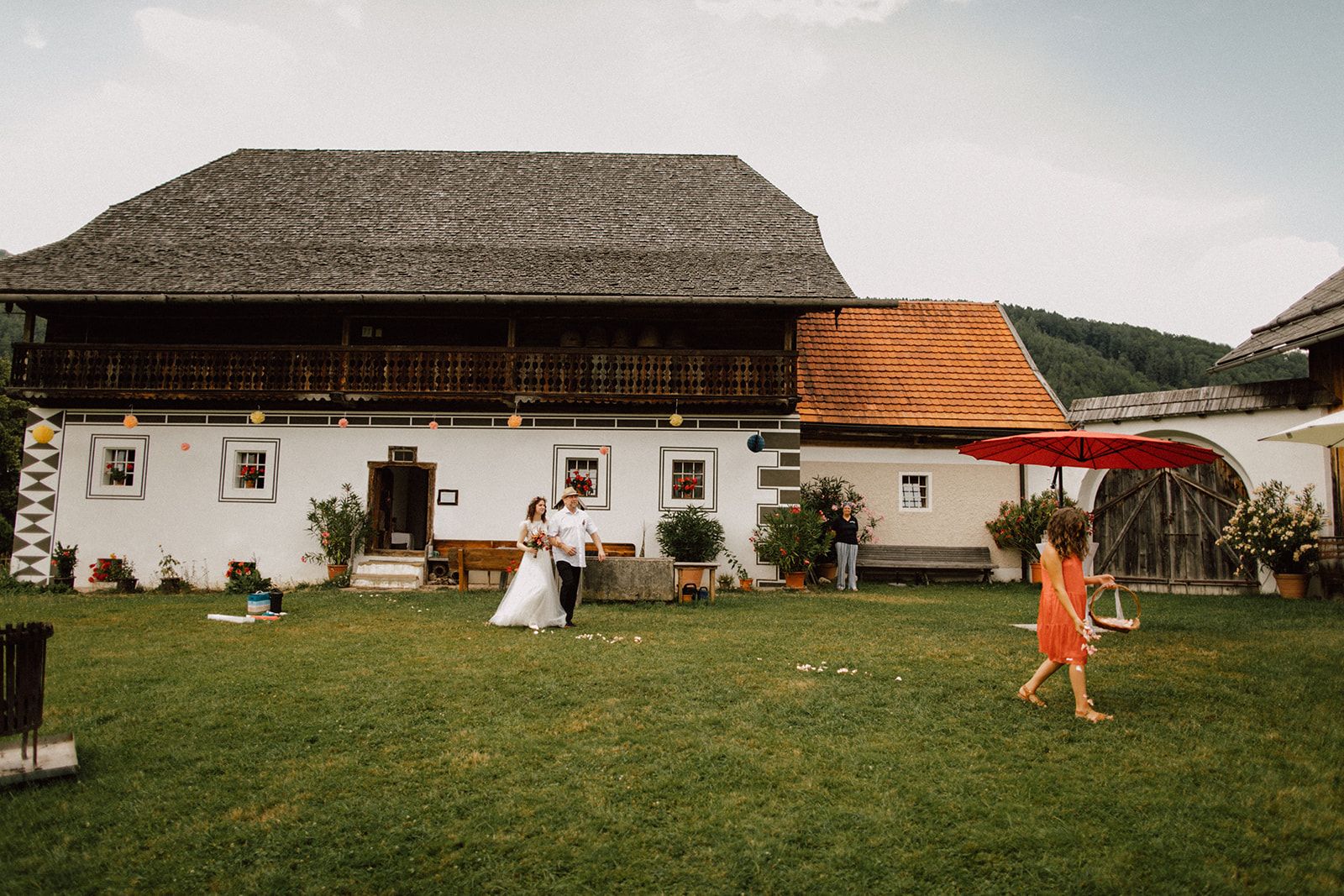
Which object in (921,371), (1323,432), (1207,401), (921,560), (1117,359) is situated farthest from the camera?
(1117,359)

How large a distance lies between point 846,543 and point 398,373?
9.19 metres

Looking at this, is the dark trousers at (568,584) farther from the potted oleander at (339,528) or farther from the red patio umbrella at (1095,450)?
the potted oleander at (339,528)

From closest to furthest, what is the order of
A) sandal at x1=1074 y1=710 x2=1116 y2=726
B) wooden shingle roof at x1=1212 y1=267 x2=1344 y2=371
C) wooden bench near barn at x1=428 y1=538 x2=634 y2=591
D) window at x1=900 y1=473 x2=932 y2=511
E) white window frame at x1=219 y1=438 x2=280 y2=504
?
1. sandal at x1=1074 y1=710 x2=1116 y2=726
2. wooden shingle roof at x1=1212 y1=267 x2=1344 y2=371
3. wooden bench near barn at x1=428 y1=538 x2=634 y2=591
4. white window frame at x1=219 y1=438 x2=280 y2=504
5. window at x1=900 y1=473 x2=932 y2=511

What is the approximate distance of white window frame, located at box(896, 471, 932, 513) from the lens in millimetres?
18516

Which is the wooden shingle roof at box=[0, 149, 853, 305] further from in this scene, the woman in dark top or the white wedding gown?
the white wedding gown

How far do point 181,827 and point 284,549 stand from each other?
13197mm

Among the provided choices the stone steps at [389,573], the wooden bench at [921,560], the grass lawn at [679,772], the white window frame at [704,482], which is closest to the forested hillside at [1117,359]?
the wooden bench at [921,560]

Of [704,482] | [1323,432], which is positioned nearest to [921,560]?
[704,482]

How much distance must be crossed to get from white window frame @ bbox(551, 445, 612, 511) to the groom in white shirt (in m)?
5.77

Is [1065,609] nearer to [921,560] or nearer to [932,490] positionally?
[921,560]

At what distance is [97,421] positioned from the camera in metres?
Result: 16.9

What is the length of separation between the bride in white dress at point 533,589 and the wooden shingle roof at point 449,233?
20.1ft

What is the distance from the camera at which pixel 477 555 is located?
49.1 feet

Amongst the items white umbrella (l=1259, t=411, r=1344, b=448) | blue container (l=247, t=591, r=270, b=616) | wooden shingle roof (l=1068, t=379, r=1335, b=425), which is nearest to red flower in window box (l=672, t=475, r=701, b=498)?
blue container (l=247, t=591, r=270, b=616)
